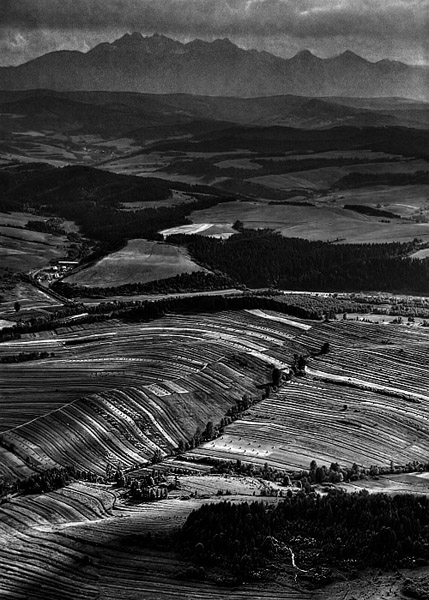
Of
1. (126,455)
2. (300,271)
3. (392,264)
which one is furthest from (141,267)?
(126,455)

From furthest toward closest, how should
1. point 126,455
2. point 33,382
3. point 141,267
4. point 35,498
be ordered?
1. point 141,267
2. point 33,382
3. point 126,455
4. point 35,498

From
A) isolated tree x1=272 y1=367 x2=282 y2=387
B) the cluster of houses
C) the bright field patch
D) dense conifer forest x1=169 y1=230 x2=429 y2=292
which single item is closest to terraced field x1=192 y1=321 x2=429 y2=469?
isolated tree x1=272 y1=367 x2=282 y2=387

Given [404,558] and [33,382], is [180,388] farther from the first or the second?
[404,558]

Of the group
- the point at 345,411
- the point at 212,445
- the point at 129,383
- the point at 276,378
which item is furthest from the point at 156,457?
the point at 276,378

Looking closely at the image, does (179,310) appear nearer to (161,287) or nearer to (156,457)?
(161,287)

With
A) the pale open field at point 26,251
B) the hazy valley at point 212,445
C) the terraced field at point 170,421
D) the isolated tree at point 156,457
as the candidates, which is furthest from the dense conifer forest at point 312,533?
the pale open field at point 26,251

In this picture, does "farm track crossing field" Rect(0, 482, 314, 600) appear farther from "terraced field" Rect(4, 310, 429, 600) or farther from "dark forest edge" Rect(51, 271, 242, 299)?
"dark forest edge" Rect(51, 271, 242, 299)

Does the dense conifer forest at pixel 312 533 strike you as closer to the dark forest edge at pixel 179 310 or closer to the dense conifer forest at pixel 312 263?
the dark forest edge at pixel 179 310

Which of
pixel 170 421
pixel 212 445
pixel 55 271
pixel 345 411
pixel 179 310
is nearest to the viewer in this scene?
pixel 212 445
